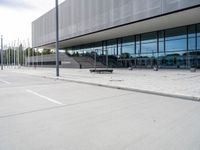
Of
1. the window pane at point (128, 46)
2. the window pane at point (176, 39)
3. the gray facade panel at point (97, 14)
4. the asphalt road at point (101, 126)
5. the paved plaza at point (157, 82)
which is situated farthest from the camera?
the window pane at point (128, 46)

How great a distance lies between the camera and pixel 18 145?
3750 millimetres

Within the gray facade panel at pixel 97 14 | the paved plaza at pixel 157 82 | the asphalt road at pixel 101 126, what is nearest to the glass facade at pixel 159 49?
the gray facade panel at pixel 97 14

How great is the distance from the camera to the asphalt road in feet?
12.4

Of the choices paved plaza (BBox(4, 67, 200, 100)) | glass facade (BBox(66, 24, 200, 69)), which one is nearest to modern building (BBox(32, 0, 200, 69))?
glass facade (BBox(66, 24, 200, 69))

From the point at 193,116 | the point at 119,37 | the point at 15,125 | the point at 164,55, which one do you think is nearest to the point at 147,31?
the point at 164,55

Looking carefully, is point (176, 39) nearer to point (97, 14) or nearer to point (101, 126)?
point (97, 14)

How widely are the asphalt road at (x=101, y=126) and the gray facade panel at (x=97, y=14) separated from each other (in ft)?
57.0

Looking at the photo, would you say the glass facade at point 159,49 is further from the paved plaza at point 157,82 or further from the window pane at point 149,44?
the paved plaza at point 157,82

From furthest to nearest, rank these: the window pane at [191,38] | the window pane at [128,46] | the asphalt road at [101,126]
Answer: the window pane at [128,46], the window pane at [191,38], the asphalt road at [101,126]

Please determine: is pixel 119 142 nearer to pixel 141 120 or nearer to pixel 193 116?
pixel 141 120

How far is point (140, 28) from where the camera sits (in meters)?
30.0

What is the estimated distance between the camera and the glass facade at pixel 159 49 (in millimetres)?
27625

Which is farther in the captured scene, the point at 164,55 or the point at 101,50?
the point at 101,50

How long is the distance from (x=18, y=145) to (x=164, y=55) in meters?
30.3
